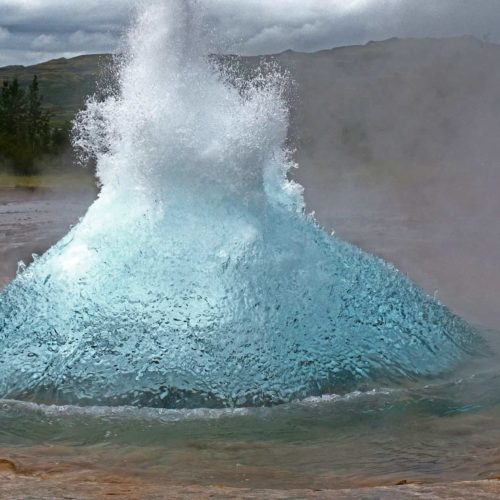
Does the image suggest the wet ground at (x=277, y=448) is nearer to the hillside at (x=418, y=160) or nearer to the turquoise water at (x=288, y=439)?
the turquoise water at (x=288, y=439)

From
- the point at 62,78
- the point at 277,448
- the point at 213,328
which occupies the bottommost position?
the point at 277,448

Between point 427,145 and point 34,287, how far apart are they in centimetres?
2419

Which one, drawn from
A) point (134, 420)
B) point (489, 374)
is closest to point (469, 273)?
point (489, 374)

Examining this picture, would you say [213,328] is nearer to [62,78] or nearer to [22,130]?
[22,130]

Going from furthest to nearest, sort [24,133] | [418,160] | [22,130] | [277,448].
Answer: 1. [22,130]
2. [24,133]
3. [418,160]
4. [277,448]

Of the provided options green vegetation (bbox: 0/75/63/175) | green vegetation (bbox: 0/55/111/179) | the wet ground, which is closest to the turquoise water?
the wet ground

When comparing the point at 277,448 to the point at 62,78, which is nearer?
the point at 277,448

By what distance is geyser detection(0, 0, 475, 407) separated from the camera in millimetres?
4465

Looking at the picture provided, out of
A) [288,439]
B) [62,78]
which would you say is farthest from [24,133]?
[62,78]

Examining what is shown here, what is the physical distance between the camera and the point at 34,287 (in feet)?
16.3

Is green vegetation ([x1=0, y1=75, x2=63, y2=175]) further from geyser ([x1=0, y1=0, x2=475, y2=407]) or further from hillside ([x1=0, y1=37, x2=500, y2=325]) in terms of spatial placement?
geyser ([x1=0, y1=0, x2=475, y2=407])

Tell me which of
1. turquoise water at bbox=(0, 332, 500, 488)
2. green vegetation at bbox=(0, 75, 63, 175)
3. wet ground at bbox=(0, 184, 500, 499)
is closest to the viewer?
wet ground at bbox=(0, 184, 500, 499)

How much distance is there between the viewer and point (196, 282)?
4.75m

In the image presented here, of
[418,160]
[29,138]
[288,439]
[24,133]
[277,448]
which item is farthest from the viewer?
[24,133]
